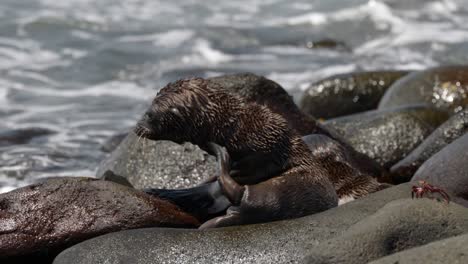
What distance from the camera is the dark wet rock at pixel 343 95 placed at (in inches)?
430

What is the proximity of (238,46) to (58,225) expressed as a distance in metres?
11.8

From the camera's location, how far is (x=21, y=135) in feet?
35.6

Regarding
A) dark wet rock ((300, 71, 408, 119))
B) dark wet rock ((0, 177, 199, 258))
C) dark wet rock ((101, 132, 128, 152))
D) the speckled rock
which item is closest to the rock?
the speckled rock

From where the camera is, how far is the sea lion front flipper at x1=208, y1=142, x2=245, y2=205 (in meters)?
5.70

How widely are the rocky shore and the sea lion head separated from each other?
0.43 m

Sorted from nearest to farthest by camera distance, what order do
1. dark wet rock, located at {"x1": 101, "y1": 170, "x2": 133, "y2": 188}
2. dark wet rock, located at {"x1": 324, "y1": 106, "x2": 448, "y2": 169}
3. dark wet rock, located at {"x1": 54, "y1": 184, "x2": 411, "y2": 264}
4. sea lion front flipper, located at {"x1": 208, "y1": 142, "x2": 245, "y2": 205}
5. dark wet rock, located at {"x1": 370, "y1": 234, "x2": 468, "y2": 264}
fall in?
dark wet rock, located at {"x1": 370, "y1": 234, "x2": 468, "y2": 264} → dark wet rock, located at {"x1": 54, "y1": 184, "x2": 411, "y2": 264} → sea lion front flipper, located at {"x1": 208, "y1": 142, "x2": 245, "y2": 205} → dark wet rock, located at {"x1": 101, "y1": 170, "x2": 133, "y2": 188} → dark wet rock, located at {"x1": 324, "y1": 106, "x2": 448, "y2": 169}

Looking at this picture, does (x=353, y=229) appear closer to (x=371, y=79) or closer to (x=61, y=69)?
(x=371, y=79)

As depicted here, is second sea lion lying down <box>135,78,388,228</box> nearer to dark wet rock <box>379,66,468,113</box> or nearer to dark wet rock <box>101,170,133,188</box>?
dark wet rock <box>101,170,133,188</box>

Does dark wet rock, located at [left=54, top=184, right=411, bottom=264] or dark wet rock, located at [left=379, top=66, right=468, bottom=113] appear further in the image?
dark wet rock, located at [left=379, top=66, right=468, bottom=113]

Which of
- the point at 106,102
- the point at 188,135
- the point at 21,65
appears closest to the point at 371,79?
the point at 106,102

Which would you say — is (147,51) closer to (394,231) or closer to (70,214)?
(70,214)

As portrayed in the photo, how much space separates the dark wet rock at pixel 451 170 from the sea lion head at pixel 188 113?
1.69m

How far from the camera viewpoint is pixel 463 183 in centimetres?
658

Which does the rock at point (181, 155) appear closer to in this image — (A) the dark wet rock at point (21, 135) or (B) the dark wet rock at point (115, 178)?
(B) the dark wet rock at point (115, 178)
